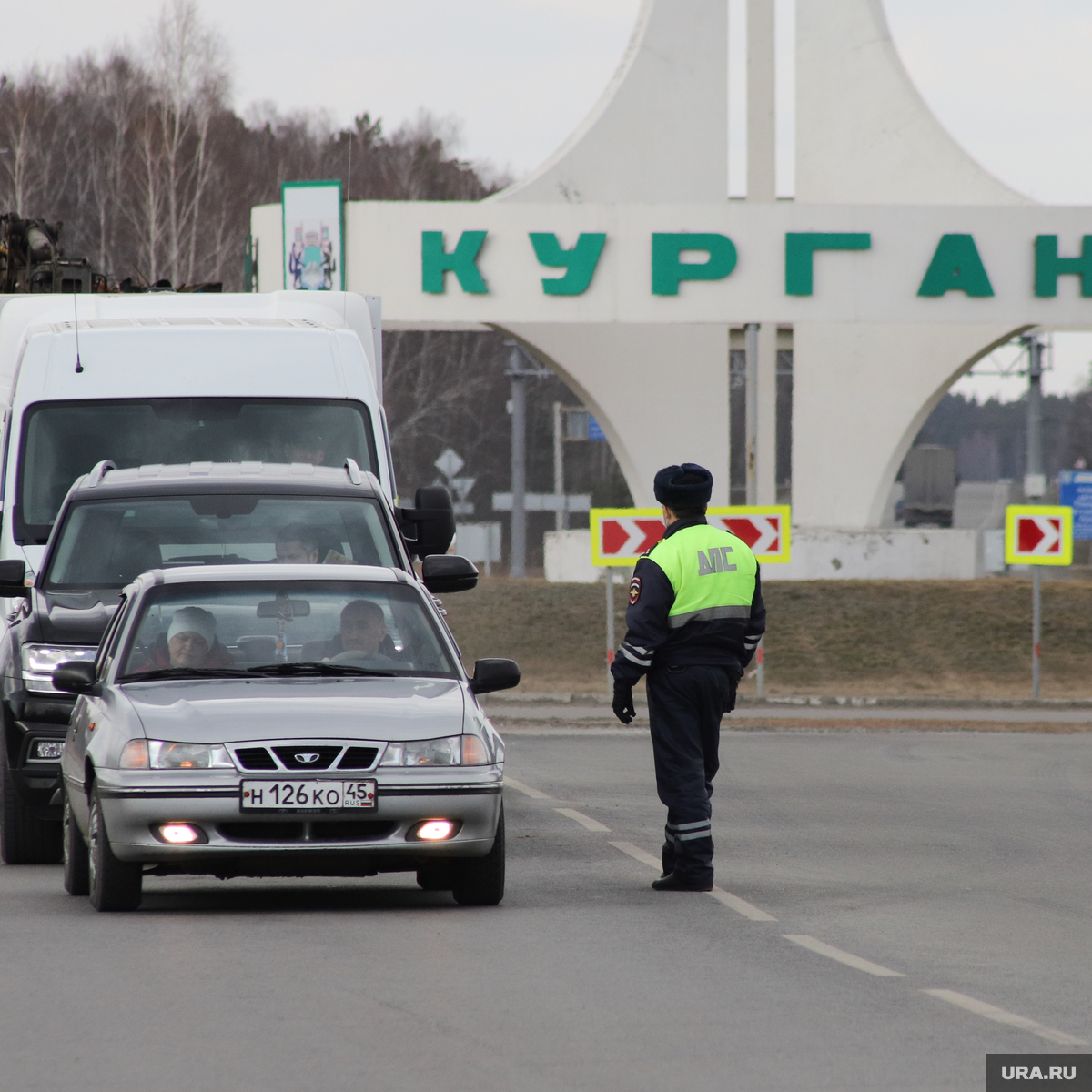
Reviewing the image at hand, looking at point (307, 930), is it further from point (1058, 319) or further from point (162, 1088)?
point (1058, 319)

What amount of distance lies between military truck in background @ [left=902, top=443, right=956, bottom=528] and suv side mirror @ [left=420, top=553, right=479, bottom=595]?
80167 millimetres

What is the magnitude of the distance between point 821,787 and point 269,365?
5.92m

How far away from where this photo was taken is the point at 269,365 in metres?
14.4

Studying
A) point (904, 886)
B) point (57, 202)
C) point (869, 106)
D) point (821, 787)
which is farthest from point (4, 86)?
point (904, 886)

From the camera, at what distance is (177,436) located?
14.0m

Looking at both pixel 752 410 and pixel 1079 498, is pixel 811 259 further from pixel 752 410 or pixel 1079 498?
pixel 1079 498

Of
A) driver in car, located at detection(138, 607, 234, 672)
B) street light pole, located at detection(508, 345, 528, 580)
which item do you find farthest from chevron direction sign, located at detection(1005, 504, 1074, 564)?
driver in car, located at detection(138, 607, 234, 672)

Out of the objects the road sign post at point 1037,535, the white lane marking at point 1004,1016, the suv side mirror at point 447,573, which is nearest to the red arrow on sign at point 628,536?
the road sign post at point 1037,535

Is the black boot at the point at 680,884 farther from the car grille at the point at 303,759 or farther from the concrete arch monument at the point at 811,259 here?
the concrete arch monument at the point at 811,259

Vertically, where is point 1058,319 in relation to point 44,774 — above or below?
above

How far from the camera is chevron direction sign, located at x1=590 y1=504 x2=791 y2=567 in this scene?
27828 mm

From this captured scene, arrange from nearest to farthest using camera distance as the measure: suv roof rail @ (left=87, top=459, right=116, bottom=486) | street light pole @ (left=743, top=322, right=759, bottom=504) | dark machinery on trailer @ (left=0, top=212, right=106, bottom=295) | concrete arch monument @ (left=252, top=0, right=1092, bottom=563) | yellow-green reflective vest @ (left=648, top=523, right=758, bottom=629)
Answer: yellow-green reflective vest @ (left=648, top=523, right=758, bottom=629) → suv roof rail @ (left=87, top=459, right=116, bottom=486) → dark machinery on trailer @ (left=0, top=212, right=106, bottom=295) → concrete arch monument @ (left=252, top=0, right=1092, bottom=563) → street light pole @ (left=743, top=322, right=759, bottom=504)

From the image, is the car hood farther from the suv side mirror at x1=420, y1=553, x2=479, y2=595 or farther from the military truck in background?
the military truck in background

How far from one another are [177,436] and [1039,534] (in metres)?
18.6
